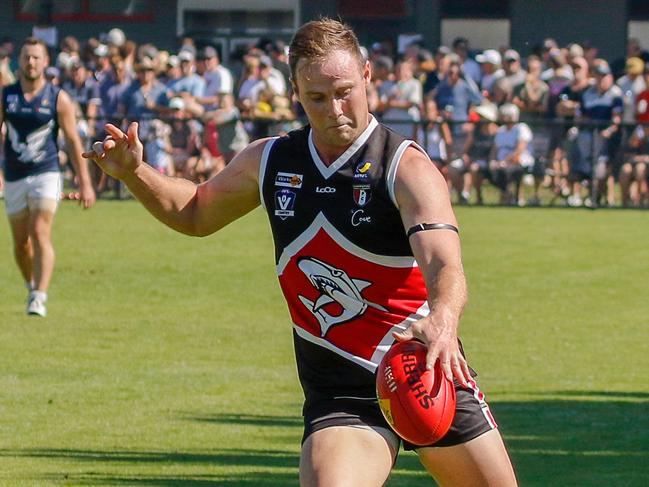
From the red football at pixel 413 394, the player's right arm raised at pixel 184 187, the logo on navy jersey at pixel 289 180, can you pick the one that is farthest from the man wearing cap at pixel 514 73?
the red football at pixel 413 394

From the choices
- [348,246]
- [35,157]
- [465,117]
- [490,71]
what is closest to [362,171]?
[348,246]

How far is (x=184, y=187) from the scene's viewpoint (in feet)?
18.6

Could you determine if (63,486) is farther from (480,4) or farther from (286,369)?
(480,4)

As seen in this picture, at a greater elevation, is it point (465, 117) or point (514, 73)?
point (514, 73)

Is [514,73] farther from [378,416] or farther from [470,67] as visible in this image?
[378,416]

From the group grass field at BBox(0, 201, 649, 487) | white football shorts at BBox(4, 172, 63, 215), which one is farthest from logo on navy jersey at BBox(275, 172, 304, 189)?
white football shorts at BBox(4, 172, 63, 215)

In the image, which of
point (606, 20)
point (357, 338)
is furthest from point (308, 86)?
point (606, 20)

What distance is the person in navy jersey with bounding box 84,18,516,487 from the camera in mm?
5012

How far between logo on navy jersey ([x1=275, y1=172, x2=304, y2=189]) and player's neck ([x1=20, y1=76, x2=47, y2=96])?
28.7 feet

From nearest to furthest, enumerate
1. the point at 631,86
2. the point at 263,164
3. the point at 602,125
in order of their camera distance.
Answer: the point at 263,164 → the point at 602,125 → the point at 631,86

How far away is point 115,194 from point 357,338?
21.5 m

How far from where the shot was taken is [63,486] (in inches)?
303

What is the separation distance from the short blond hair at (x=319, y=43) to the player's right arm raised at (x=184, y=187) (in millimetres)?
491

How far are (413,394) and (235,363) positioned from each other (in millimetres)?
7046
